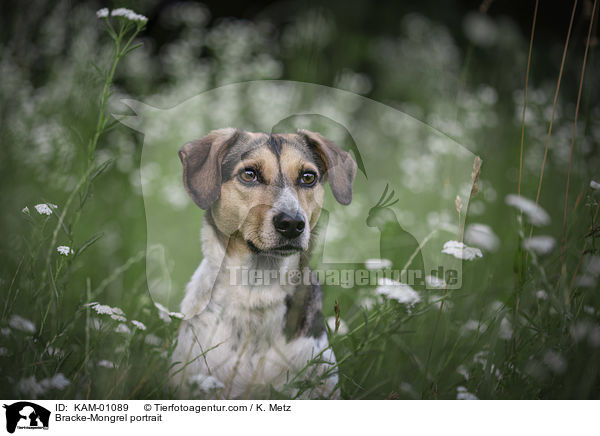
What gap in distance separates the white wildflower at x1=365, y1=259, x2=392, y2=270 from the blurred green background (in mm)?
173

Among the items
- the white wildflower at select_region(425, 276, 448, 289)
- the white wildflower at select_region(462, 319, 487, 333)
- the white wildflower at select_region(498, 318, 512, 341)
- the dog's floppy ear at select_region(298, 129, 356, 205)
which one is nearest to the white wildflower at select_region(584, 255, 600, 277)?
the white wildflower at select_region(498, 318, 512, 341)

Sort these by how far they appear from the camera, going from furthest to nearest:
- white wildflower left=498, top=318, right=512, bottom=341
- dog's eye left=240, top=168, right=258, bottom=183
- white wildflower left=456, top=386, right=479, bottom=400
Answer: white wildflower left=498, top=318, right=512, bottom=341 < white wildflower left=456, top=386, right=479, bottom=400 < dog's eye left=240, top=168, right=258, bottom=183

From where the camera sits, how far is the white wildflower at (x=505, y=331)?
2.04 meters

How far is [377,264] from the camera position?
213cm

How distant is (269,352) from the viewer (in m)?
1.92

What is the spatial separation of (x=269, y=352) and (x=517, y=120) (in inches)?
96.9

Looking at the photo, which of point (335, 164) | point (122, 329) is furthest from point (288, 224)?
point (122, 329)

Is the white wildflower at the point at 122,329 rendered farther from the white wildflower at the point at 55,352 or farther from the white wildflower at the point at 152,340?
the white wildflower at the point at 55,352

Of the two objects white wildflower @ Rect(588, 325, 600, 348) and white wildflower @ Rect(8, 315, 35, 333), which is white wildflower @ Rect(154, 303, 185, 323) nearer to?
white wildflower @ Rect(8, 315, 35, 333)

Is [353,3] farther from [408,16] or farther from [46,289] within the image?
[46,289]

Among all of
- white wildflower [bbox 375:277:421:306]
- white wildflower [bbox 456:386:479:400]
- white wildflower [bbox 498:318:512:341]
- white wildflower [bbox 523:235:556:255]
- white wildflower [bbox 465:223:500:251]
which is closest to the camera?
white wildflower [bbox 375:277:421:306]
